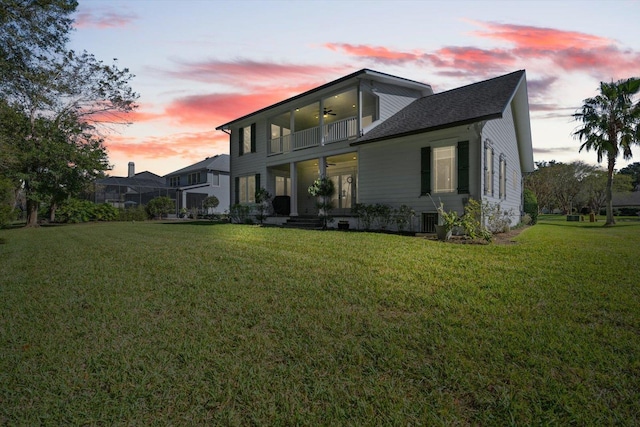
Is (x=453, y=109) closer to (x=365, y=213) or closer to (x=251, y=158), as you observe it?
(x=365, y=213)

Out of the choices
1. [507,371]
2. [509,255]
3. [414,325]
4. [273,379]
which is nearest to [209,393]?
[273,379]

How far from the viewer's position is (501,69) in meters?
14.9

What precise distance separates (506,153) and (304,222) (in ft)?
30.7

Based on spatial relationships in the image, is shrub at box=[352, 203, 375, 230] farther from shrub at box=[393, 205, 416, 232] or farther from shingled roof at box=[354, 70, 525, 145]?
shingled roof at box=[354, 70, 525, 145]

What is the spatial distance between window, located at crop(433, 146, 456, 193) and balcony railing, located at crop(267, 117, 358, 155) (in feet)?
11.9

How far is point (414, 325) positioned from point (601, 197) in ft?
189

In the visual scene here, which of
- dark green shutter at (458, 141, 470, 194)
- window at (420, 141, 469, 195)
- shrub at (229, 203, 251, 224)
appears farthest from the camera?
shrub at (229, 203, 251, 224)

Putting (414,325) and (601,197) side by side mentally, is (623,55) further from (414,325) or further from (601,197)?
(601,197)

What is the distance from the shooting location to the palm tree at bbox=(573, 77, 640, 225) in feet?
58.3

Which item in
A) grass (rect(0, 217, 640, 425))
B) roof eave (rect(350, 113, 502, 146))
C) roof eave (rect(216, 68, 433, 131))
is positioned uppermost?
roof eave (rect(216, 68, 433, 131))

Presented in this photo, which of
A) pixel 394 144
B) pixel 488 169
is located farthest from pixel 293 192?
pixel 488 169

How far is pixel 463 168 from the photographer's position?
32.9ft

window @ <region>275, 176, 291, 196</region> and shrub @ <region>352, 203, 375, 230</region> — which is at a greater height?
window @ <region>275, 176, 291, 196</region>

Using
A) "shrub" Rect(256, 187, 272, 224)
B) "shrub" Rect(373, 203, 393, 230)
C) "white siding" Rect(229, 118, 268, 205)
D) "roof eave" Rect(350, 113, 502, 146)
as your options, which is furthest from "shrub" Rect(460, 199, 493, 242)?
"white siding" Rect(229, 118, 268, 205)
